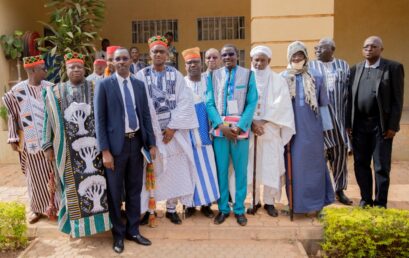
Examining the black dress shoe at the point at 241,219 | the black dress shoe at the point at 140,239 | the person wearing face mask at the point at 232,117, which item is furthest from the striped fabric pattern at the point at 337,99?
the black dress shoe at the point at 140,239

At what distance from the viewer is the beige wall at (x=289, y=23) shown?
624 centimetres

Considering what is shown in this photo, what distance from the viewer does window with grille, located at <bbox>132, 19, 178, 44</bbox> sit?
10.9m

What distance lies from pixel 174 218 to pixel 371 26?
26.4 ft

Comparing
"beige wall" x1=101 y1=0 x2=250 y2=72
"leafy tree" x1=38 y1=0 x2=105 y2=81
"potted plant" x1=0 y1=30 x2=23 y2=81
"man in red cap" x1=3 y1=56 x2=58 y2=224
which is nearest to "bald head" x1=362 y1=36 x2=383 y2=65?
"man in red cap" x1=3 y1=56 x2=58 y2=224

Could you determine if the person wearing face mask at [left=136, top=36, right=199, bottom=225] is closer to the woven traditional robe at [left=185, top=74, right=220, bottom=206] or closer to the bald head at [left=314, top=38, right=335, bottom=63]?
the woven traditional robe at [left=185, top=74, right=220, bottom=206]

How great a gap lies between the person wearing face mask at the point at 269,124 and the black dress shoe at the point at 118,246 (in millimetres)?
1554

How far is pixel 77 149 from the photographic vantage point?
4.01 meters

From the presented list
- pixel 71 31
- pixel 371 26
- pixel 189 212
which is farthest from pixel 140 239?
pixel 371 26

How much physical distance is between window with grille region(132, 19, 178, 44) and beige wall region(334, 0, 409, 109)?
165 inches

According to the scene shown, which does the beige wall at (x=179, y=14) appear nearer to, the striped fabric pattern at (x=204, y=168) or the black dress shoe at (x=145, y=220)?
the striped fabric pattern at (x=204, y=168)

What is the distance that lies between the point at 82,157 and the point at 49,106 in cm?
60

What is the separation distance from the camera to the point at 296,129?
4.45 m

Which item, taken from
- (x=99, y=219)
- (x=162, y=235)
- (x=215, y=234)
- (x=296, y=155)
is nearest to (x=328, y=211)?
(x=296, y=155)

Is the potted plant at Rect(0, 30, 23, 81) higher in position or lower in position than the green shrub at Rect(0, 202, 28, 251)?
higher
